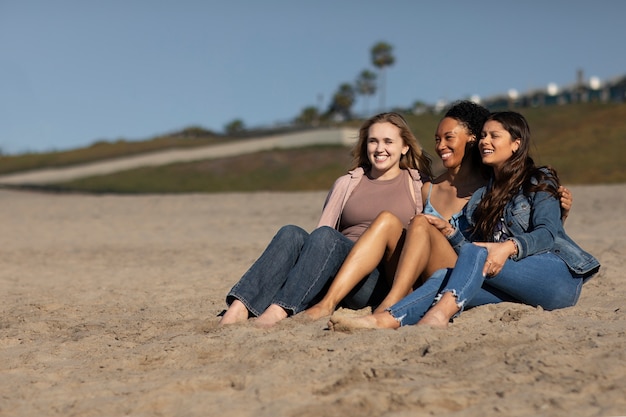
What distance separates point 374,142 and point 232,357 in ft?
6.18

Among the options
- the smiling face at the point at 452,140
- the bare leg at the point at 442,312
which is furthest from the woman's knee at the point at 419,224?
the smiling face at the point at 452,140

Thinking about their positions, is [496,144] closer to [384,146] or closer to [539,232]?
[539,232]

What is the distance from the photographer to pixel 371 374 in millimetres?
3867

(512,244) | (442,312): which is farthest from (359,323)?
(512,244)

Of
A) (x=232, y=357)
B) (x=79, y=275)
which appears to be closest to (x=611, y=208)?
(x=79, y=275)

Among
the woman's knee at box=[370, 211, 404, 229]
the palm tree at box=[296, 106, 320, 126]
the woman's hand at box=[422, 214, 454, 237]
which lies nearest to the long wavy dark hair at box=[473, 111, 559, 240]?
the woman's hand at box=[422, 214, 454, 237]

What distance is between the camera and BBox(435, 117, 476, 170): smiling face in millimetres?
5520

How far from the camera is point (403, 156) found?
19.2ft

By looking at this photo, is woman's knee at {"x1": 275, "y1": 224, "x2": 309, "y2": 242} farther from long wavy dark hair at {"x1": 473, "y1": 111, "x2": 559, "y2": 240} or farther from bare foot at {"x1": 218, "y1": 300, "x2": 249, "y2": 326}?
long wavy dark hair at {"x1": 473, "y1": 111, "x2": 559, "y2": 240}

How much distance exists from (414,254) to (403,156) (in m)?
0.96

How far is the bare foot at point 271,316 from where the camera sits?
518 cm

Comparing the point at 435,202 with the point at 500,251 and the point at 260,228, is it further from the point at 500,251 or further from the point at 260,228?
the point at 260,228

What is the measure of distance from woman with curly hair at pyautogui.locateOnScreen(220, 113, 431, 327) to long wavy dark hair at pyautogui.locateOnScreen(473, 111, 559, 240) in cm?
61

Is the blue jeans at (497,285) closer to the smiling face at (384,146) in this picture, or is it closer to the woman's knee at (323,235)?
the woman's knee at (323,235)
